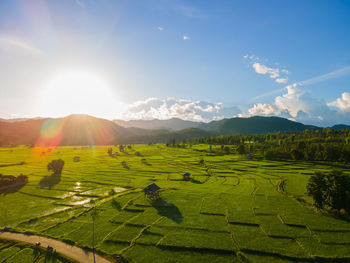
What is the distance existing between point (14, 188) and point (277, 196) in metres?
99.2

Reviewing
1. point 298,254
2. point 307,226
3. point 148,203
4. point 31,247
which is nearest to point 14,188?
point 31,247

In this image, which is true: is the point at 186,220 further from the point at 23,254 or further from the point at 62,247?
the point at 23,254

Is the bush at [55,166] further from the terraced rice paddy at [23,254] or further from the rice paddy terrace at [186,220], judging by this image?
the terraced rice paddy at [23,254]

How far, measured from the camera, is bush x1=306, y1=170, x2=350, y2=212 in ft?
143

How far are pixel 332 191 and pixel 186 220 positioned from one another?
38.3m

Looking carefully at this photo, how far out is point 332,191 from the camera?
148 ft

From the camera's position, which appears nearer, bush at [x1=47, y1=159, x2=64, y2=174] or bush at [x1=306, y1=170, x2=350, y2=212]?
bush at [x1=306, y1=170, x2=350, y2=212]

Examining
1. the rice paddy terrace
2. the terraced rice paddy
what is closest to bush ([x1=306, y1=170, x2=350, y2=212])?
the rice paddy terrace

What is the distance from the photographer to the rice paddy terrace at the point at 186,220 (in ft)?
108

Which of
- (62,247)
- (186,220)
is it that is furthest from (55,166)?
(186,220)

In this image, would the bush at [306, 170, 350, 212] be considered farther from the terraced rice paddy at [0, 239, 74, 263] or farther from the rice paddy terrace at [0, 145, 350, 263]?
the terraced rice paddy at [0, 239, 74, 263]

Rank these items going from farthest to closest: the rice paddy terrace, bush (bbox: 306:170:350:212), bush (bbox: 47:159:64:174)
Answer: bush (bbox: 47:159:64:174), bush (bbox: 306:170:350:212), the rice paddy terrace

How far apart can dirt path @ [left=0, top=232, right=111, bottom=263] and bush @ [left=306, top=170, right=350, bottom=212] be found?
53.9 meters

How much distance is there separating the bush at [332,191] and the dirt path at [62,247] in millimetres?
53917
